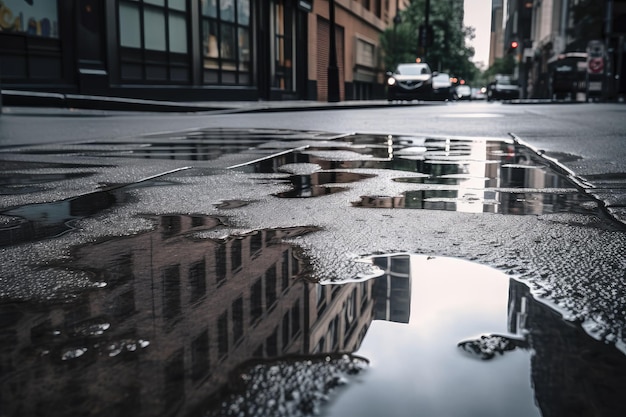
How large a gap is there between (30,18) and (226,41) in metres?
7.62

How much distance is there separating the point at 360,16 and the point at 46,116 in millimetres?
30996

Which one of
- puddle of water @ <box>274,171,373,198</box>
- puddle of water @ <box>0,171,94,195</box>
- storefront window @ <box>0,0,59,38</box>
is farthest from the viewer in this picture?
storefront window @ <box>0,0,59,38</box>

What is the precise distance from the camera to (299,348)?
107 centimetres

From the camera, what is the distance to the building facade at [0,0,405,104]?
1437 centimetres

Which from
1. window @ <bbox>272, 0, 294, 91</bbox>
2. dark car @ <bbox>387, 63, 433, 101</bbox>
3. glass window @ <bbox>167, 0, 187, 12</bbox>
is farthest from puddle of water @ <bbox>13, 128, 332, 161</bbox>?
dark car @ <bbox>387, 63, 433, 101</bbox>

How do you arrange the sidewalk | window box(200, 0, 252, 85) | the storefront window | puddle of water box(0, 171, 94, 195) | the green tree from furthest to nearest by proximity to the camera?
1. the green tree
2. window box(200, 0, 252, 85)
3. the storefront window
4. the sidewalk
5. puddle of water box(0, 171, 94, 195)

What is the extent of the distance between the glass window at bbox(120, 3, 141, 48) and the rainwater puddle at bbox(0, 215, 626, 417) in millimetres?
16262

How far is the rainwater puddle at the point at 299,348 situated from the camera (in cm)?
89

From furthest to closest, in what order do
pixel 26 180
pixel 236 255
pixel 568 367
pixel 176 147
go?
pixel 176 147
pixel 26 180
pixel 236 255
pixel 568 367

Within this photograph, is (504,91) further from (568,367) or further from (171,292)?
(568,367)

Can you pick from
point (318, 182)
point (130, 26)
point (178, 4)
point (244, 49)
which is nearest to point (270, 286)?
point (318, 182)

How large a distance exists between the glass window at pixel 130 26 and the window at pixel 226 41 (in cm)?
289

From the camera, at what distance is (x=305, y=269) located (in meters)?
1.59

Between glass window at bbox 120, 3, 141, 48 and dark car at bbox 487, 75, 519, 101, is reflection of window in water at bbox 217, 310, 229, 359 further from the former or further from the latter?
dark car at bbox 487, 75, 519, 101
